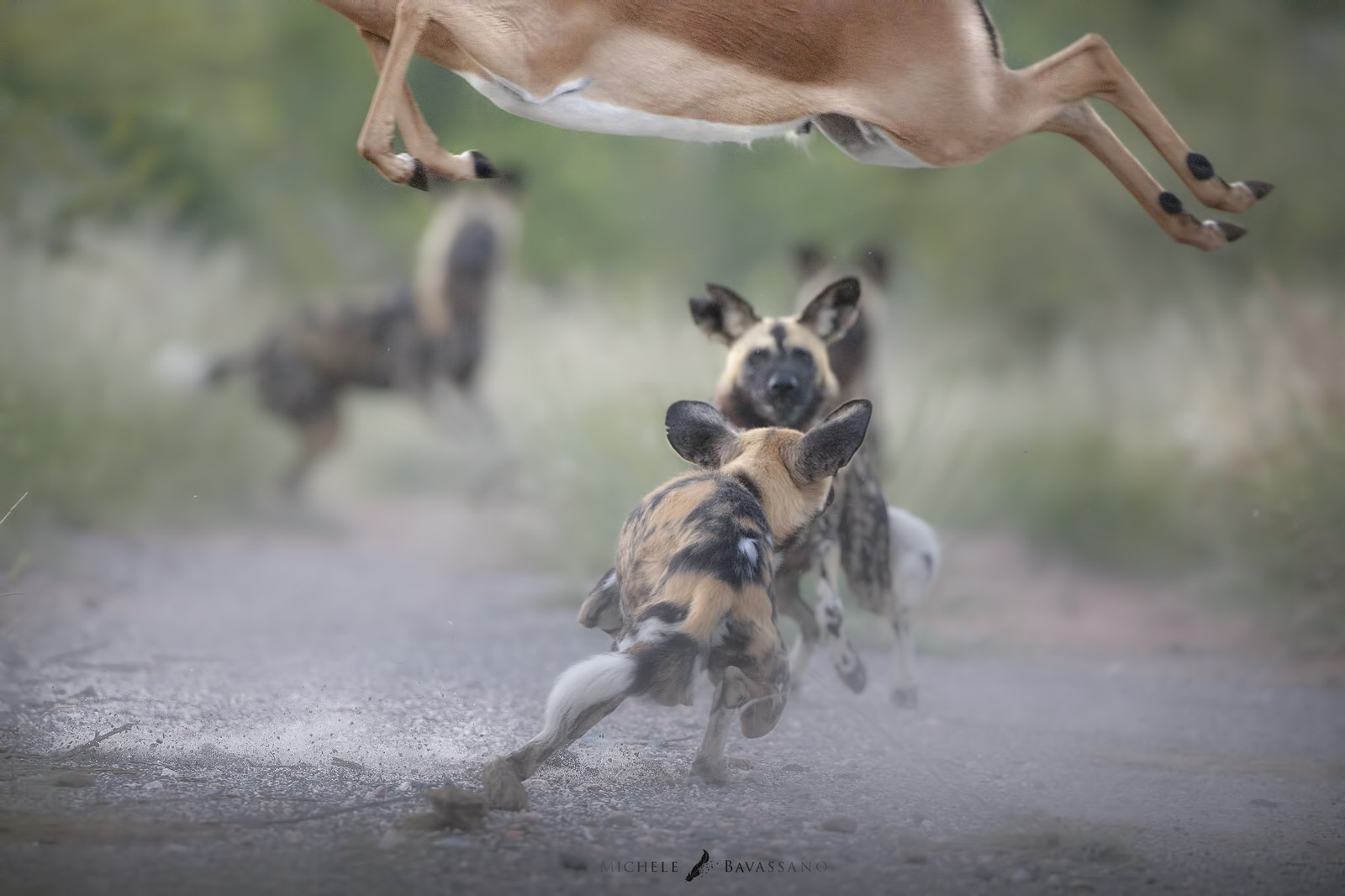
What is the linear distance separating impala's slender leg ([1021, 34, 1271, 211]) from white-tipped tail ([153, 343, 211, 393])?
7979 mm

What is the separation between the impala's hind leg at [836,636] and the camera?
560cm

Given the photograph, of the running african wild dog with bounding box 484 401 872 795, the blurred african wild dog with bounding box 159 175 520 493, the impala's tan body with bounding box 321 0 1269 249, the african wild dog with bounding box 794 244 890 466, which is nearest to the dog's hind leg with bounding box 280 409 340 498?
the blurred african wild dog with bounding box 159 175 520 493

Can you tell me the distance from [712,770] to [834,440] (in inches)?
44.8

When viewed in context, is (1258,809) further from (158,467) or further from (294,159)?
(294,159)

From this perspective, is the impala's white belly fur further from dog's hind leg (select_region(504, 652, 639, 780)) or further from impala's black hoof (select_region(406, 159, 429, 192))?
dog's hind leg (select_region(504, 652, 639, 780))

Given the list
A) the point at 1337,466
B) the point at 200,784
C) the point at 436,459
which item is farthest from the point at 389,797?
the point at 436,459

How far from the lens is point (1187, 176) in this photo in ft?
16.6

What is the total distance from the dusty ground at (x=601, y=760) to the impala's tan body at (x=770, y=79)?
6.57 ft

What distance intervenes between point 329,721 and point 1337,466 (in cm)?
623

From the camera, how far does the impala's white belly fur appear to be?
4.63 metres

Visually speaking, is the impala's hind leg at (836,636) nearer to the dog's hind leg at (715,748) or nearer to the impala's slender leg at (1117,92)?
the dog's hind leg at (715,748)

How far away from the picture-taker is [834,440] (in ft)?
14.8

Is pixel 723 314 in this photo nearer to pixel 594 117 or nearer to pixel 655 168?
pixel 594 117

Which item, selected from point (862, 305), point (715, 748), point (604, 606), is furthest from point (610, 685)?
point (862, 305)
